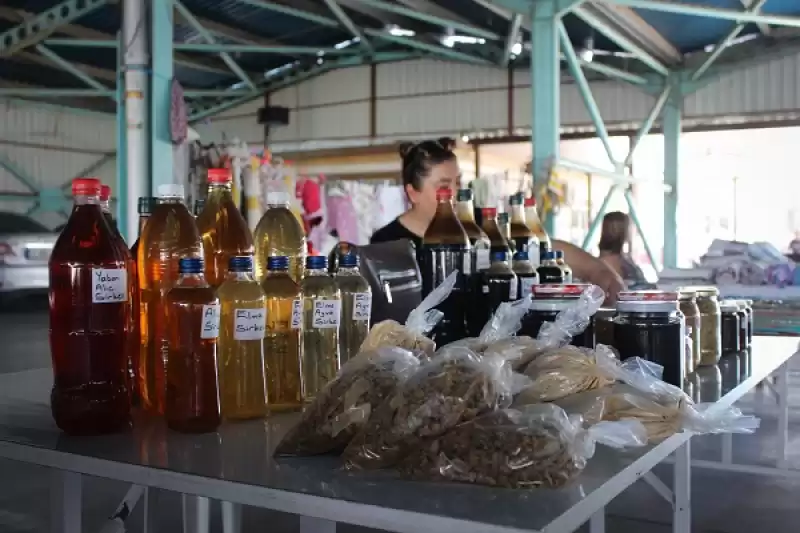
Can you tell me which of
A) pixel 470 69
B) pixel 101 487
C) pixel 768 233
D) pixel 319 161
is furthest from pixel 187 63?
pixel 768 233

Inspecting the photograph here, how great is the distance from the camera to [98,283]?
46.4 inches

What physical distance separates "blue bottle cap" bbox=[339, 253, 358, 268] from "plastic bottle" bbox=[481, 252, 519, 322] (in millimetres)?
388

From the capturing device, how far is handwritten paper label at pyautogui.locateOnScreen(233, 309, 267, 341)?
122 cm

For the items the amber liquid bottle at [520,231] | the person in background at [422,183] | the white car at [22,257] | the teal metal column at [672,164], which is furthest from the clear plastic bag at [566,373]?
the white car at [22,257]

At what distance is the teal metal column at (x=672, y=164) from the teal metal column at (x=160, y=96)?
20.0 ft

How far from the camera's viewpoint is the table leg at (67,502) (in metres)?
1.36

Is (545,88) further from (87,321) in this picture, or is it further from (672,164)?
(87,321)

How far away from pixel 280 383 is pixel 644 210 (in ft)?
43.1

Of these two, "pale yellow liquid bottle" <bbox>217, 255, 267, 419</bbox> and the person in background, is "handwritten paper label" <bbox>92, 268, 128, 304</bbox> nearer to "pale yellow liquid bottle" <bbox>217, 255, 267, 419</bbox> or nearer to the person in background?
"pale yellow liquid bottle" <bbox>217, 255, 267, 419</bbox>

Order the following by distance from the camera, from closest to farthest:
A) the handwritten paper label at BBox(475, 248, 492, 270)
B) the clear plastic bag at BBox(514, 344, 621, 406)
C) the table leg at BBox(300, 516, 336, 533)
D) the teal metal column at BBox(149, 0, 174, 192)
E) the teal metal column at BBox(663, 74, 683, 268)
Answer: the table leg at BBox(300, 516, 336, 533)
the clear plastic bag at BBox(514, 344, 621, 406)
the handwritten paper label at BBox(475, 248, 492, 270)
the teal metal column at BBox(149, 0, 174, 192)
the teal metal column at BBox(663, 74, 683, 268)

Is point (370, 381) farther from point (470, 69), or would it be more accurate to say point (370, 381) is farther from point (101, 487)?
point (470, 69)

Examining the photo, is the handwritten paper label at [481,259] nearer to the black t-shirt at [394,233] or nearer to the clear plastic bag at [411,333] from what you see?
the clear plastic bag at [411,333]

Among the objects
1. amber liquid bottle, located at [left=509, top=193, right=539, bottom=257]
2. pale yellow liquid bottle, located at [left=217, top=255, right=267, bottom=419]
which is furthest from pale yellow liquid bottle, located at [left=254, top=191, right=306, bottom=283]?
amber liquid bottle, located at [left=509, top=193, right=539, bottom=257]

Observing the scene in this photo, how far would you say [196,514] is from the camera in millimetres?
1685
